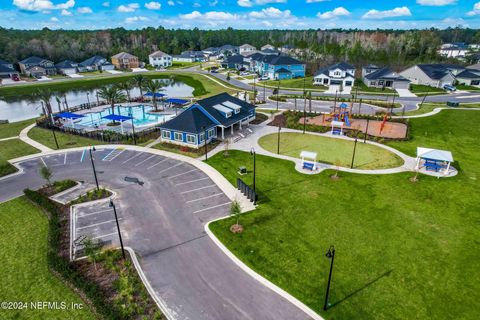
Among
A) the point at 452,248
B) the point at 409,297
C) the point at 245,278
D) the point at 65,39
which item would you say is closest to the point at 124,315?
the point at 245,278

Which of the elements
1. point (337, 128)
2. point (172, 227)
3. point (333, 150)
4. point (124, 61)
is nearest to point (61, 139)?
point (172, 227)

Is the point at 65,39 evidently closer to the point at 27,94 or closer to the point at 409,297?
the point at 27,94

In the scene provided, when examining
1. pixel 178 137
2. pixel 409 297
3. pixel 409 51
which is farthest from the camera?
pixel 409 51

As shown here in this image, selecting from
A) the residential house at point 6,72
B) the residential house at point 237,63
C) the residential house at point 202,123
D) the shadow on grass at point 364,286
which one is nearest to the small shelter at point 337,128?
the residential house at point 202,123

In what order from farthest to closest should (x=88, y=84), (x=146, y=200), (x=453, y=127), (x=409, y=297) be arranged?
(x=88, y=84) → (x=453, y=127) → (x=146, y=200) → (x=409, y=297)

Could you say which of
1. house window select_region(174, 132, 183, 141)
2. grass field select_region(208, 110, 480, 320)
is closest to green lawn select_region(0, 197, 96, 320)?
grass field select_region(208, 110, 480, 320)

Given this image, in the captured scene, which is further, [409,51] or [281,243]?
[409,51]

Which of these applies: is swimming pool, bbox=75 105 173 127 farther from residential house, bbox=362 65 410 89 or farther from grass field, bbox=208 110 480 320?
residential house, bbox=362 65 410 89
